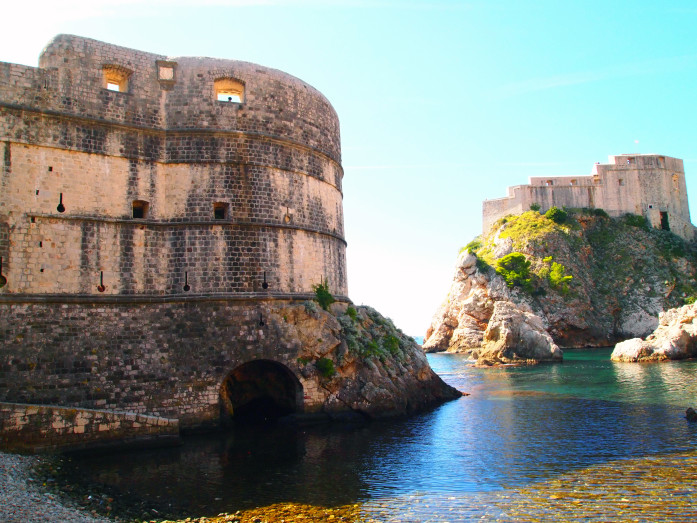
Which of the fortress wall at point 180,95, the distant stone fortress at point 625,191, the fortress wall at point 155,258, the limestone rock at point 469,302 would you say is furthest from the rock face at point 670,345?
the fortress wall at point 180,95

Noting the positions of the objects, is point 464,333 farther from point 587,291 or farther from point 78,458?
point 78,458

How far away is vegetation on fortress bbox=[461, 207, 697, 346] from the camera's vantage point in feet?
167

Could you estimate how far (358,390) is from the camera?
1769 cm

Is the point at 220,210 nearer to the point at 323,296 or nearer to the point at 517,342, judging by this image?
the point at 323,296

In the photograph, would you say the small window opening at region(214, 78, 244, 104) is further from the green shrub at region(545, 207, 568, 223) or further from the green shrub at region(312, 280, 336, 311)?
the green shrub at region(545, 207, 568, 223)

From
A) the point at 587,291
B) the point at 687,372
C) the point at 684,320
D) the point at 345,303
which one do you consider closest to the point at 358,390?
the point at 345,303

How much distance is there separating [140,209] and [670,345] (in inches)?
1305

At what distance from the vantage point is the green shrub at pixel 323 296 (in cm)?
1841

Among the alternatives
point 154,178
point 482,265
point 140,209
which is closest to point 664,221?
point 482,265

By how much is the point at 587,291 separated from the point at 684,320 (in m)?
16.0

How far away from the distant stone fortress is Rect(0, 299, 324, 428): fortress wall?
48.5m

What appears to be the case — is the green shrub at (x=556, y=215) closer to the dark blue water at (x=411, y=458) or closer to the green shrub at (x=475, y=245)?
the green shrub at (x=475, y=245)

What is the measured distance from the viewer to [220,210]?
17125 mm

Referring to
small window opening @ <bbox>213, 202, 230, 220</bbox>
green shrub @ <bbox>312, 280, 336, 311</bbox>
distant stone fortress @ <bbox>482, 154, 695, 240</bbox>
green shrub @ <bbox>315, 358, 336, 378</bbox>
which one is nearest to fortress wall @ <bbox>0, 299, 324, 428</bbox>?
green shrub @ <bbox>315, 358, 336, 378</bbox>
